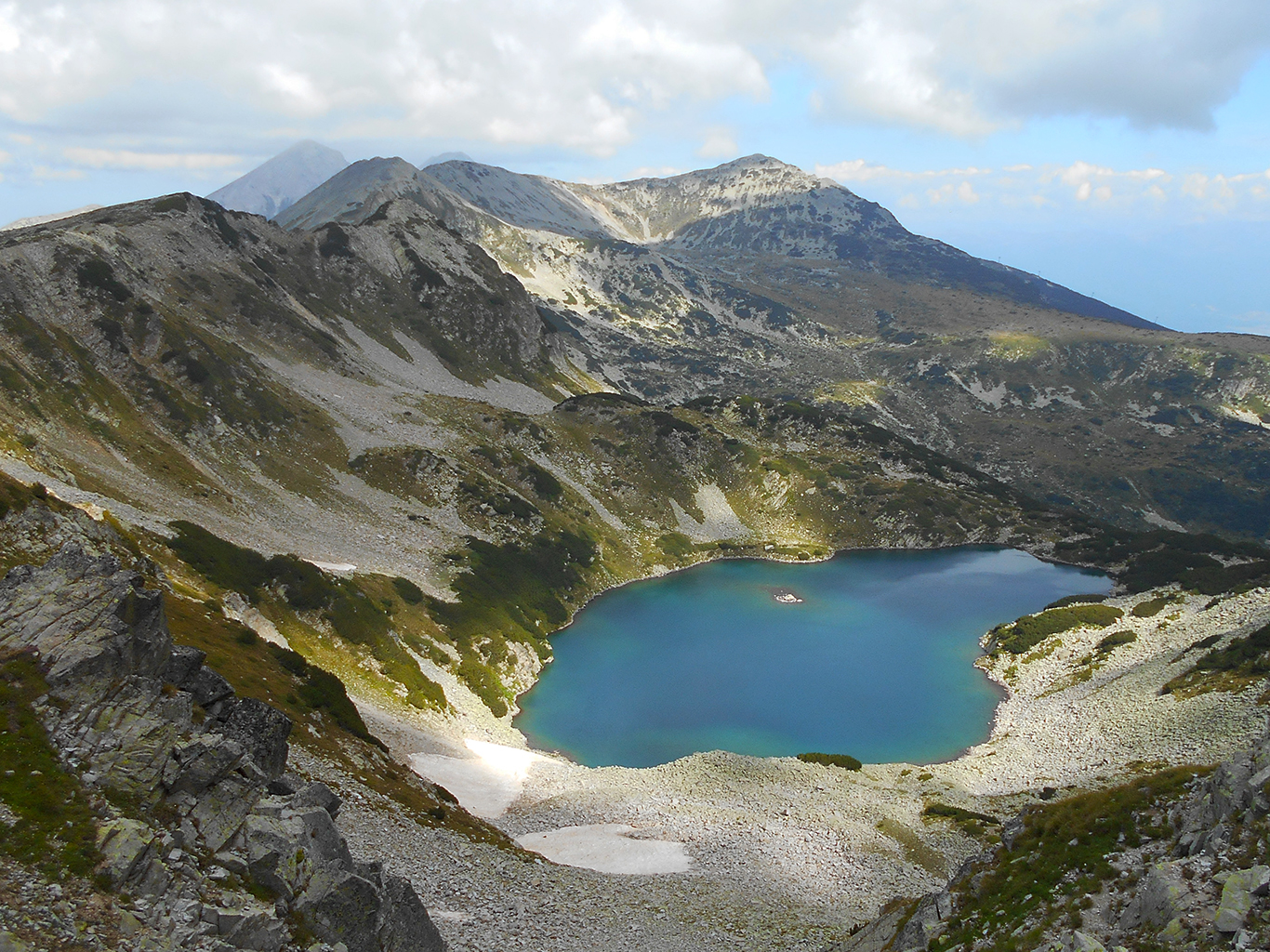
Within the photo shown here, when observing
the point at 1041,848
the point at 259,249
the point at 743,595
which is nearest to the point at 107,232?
the point at 259,249

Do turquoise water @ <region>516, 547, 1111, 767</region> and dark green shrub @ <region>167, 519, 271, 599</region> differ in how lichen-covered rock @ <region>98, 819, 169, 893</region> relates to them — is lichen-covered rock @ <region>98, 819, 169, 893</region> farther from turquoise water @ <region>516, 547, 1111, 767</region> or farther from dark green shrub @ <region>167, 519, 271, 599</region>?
turquoise water @ <region>516, 547, 1111, 767</region>

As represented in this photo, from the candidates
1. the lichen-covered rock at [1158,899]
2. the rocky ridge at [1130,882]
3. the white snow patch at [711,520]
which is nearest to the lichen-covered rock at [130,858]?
the rocky ridge at [1130,882]

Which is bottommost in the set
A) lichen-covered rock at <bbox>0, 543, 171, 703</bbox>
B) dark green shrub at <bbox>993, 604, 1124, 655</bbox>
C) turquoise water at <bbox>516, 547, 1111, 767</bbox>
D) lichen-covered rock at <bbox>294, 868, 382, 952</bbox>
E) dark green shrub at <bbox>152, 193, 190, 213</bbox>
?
turquoise water at <bbox>516, 547, 1111, 767</bbox>

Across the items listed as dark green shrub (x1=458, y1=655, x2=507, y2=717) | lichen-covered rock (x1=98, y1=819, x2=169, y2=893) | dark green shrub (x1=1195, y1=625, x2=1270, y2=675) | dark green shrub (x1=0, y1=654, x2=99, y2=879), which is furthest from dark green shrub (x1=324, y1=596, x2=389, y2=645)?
dark green shrub (x1=1195, y1=625, x2=1270, y2=675)

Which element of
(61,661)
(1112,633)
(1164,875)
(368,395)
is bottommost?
(1112,633)

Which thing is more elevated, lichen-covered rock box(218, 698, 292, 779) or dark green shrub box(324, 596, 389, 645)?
lichen-covered rock box(218, 698, 292, 779)

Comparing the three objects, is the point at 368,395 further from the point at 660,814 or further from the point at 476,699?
the point at 660,814
